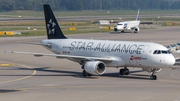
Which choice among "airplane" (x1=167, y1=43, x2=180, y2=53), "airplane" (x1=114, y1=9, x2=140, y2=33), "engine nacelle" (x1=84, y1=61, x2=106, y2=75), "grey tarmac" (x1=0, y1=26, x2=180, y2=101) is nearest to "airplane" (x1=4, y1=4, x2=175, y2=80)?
"engine nacelle" (x1=84, y1=61, x2=106, y2=75)

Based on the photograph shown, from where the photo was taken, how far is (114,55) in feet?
116

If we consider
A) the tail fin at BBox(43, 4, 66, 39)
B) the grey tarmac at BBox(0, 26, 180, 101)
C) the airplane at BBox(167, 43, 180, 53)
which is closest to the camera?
the grey tarmac at BBox(0, 26, 180, 101)

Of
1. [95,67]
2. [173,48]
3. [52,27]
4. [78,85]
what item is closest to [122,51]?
[95,67]

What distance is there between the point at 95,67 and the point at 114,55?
3.16 metres

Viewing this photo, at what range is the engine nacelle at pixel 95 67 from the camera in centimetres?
3362

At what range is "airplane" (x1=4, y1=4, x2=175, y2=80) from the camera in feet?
107

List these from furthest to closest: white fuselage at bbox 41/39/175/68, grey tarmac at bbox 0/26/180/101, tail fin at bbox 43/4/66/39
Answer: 1. tail fin at bbox 43/4/66/39
2. white fuselage at bbox 41/39/175/68
3. grey tarmac at bbox 0/26/180/101

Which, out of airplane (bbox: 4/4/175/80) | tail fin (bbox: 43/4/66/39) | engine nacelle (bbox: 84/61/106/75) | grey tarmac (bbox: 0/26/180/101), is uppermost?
tail fin (bbox: 43/4/66/39)

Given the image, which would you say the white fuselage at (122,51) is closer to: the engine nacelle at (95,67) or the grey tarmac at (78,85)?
the engine nacelle at (95,67)

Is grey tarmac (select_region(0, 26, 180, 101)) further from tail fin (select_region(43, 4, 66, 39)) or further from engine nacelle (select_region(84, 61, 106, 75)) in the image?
tail fin (select_region(43, 4, 66, 39))

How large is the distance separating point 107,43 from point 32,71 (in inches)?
437

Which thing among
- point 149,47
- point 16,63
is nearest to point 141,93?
point 149,47

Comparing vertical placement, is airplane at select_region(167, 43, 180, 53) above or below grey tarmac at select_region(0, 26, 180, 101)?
above

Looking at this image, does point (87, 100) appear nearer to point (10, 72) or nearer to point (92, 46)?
point (92, 46)
